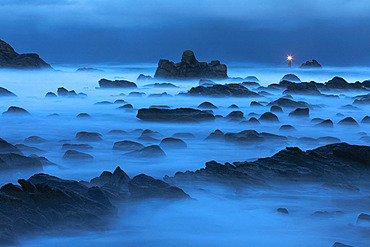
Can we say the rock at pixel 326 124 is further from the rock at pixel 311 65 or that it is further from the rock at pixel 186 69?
the rock at pixel 311 65

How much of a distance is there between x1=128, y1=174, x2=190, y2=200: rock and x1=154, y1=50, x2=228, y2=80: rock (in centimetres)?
2564

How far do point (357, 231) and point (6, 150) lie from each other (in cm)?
397

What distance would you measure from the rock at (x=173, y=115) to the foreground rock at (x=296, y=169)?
14.6 ft

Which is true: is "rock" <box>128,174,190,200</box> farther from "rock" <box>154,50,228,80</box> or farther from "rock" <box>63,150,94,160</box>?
"rock" <box>154,50,228,80</box>

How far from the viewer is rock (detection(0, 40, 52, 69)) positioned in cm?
3301

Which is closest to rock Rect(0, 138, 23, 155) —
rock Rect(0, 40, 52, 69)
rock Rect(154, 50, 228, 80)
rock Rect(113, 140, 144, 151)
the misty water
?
the misty water

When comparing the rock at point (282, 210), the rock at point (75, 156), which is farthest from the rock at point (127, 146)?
the rock at point (282, 210)

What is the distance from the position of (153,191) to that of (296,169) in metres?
1.46

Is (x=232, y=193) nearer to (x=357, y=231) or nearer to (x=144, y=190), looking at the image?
(x=144, y=190)

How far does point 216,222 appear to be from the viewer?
3117mm

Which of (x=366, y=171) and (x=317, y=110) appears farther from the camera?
(x=317, y=110)

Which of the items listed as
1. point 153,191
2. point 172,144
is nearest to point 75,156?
point 172,144

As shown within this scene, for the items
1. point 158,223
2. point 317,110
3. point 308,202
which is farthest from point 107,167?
point 317,110

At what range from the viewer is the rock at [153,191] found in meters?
3.50
